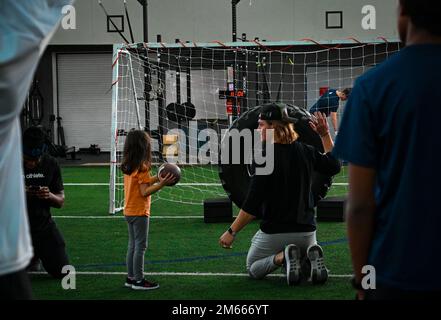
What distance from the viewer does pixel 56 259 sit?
21.2 feet

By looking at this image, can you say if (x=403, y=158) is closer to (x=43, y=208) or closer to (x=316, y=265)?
(x=316, y=265)

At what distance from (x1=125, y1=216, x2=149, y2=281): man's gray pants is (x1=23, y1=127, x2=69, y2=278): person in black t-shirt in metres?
0.90

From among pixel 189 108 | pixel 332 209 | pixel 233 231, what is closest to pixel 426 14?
pixel 233 231

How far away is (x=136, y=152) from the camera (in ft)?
19.4

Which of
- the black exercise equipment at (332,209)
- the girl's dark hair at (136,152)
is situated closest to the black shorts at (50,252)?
the girl's dark hair at (136,152)

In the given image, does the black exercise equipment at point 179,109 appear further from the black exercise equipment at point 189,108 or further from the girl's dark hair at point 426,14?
the girl's dark hair at point 426,14

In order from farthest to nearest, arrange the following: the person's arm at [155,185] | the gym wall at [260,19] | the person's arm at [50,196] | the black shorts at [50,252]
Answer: the gym wall at [260,19]
the black shorts at [50,252]
the person's arm at [50,196]
the person's arm at [155,185]

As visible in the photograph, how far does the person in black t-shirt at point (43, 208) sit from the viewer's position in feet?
20.9

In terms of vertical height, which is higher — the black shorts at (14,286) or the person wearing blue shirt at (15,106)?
the person wearing blue shirt at (15,106)

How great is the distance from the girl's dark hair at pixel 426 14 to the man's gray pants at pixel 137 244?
394 centimetres

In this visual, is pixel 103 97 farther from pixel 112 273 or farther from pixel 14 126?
pixel 14 126

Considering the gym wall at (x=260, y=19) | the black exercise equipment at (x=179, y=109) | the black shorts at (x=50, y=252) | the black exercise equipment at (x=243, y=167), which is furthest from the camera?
the gym wall at (x=260, y=19)

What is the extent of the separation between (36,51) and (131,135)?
370cm

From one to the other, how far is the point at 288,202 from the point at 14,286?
397 centimetres
